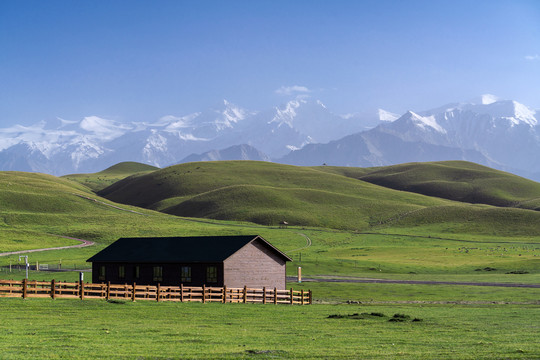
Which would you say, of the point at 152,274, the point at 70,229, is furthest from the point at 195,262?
the point at 70,229

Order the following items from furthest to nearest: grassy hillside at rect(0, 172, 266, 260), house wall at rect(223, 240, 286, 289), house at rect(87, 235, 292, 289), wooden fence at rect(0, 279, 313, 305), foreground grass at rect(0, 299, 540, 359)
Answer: grassy hillside at rect(0, 172, 266, 260) < house wall at rect(223, 240, 286, 289) < house at rect(87, 235, 292, 289) < wooden fence at rect(0, 279, 313, 305) < foreground grass at rect(0, 299, 540, 359)

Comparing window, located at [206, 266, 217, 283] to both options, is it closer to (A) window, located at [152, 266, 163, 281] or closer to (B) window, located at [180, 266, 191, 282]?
(B) window, located at [180, 266, 191, 282]

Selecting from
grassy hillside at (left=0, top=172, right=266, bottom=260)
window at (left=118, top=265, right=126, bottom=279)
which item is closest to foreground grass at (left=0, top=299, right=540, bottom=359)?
window at (left=118, top=265, right=126, bottom=279)

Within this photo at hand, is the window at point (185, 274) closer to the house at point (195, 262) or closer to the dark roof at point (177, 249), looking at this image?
the house at point (195, 262)

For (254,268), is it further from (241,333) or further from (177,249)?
(241,333)

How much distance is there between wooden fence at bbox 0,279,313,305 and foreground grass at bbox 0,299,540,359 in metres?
1.05

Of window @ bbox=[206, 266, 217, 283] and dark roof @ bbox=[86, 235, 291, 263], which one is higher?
dark roof @ bbox=[86, 235, 291, 263]

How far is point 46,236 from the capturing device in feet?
486

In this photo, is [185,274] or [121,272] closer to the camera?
[185,274]

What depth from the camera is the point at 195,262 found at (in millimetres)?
58344

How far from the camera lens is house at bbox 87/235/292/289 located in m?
58.3

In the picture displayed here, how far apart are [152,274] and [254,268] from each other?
31.0 ft

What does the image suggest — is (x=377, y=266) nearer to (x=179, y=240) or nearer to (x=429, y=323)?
(x=179, y=240)

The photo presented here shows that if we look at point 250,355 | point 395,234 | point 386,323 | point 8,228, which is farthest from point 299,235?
point 250,355
